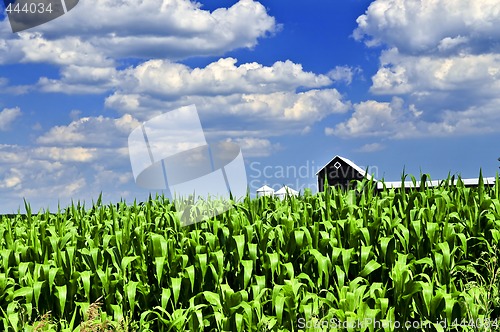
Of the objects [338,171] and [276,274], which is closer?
[276,274]

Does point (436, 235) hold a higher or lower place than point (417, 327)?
higher

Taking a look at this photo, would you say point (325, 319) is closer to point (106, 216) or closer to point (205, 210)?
point (205, 210)

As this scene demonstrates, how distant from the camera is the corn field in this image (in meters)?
5.15

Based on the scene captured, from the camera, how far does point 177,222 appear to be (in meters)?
6.70

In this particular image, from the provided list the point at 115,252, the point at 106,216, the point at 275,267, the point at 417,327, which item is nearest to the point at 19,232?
the point at 106,216

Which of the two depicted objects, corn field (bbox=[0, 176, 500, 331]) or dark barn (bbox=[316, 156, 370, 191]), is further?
dark barn (bbox=[316, 156, 370, 191])

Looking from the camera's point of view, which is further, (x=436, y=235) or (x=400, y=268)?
(x=436, y=235)

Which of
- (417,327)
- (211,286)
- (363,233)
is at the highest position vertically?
(363,233)

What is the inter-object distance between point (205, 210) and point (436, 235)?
9.43ft

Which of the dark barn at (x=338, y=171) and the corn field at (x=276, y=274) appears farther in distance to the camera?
the dark barn at (x=338, y=171)

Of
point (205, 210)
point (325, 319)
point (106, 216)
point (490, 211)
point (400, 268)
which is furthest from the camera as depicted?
point (106, 216)

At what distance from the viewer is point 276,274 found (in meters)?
5.83

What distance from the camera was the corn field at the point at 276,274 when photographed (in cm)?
515

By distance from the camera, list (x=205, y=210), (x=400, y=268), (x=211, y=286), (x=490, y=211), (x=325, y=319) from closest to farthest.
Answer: (x=325, y=319)
(x=400, y=268)
(x=211, y=286)
(x=490, y=211)
(x=205, y=210)
